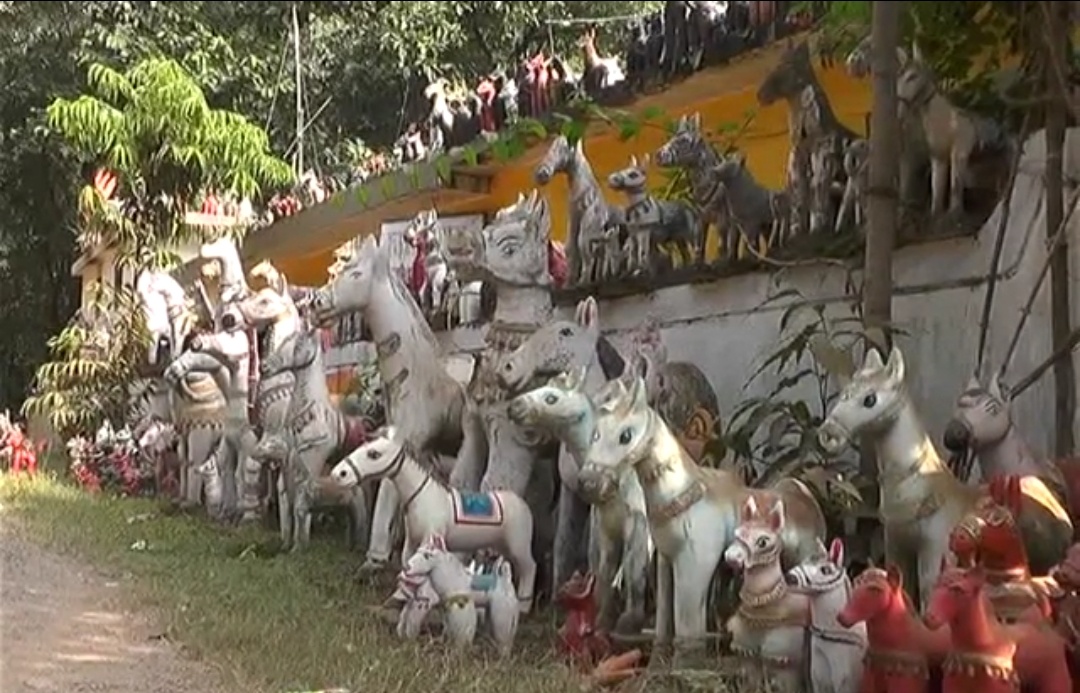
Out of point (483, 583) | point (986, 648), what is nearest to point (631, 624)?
point (483, 583)

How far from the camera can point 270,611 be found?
5.19m

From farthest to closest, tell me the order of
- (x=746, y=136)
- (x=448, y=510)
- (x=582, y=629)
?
(x=746, y=136) → (x=448, y=510) → (x=582, y=629)

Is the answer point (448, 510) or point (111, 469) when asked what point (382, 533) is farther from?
point (111, 469)

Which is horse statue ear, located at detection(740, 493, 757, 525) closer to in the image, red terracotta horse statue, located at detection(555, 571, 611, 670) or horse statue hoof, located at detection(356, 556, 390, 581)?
red terracotta horse statue, located at detection(555, 571, 611, 670)

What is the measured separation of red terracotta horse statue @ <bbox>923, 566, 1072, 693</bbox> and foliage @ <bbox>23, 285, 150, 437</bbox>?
27.1 ft

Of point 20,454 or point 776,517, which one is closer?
point 776,517

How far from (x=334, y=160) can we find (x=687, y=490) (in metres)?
8.14

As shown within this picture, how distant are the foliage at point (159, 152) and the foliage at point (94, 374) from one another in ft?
1.90

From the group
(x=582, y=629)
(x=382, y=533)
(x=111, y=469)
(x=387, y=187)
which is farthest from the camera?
(x=111, y=469)

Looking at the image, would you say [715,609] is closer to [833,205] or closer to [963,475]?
[963,475]

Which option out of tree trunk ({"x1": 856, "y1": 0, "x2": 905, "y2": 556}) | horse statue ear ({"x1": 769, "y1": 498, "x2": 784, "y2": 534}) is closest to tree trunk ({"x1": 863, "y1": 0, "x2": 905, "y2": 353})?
tree trunk ({"x1": 856, "y1": 0, "x2": 905, "y2": 556})

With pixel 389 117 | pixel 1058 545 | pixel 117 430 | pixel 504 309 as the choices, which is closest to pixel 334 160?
pixel 389 117

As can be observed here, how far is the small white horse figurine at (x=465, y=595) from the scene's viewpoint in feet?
15.2

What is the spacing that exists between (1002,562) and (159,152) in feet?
26.3
